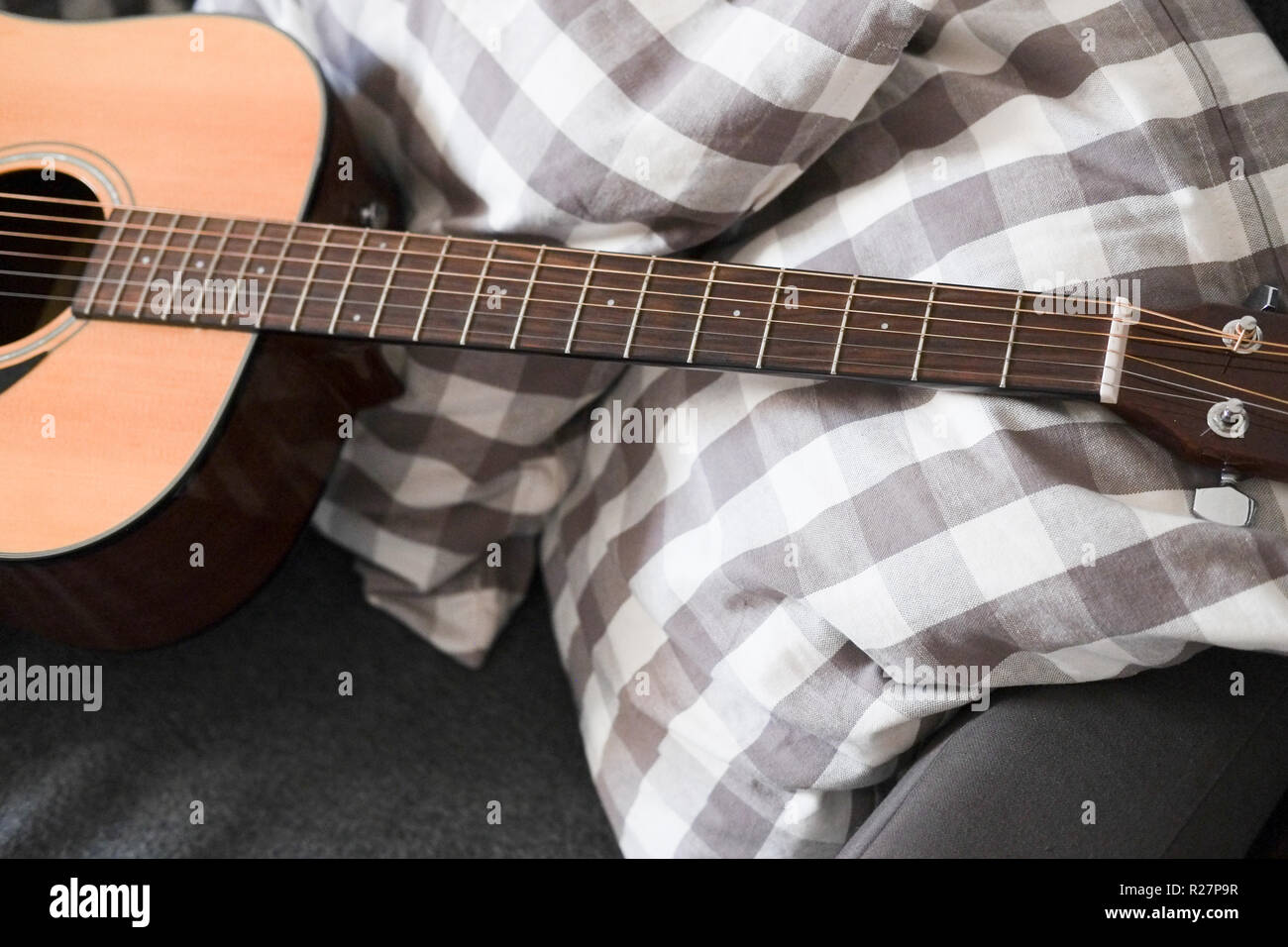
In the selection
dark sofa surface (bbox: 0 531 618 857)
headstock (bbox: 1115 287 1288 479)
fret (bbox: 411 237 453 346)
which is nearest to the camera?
headstock (bbox: 1115 287 1288 479)

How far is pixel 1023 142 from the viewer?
0.68 metres

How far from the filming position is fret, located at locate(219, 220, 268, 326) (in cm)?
71

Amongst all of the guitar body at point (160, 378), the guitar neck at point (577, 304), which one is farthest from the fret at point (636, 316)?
the guitar body at point (160, 378)

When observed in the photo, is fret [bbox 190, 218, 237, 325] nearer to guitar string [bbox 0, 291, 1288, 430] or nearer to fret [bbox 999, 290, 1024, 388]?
guitar string [bbox 0, 291, 1288, 430]

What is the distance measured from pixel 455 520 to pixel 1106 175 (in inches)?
22.8

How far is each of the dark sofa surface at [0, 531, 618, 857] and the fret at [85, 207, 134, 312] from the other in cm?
31

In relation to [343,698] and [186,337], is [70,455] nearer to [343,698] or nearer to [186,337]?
[186,337]

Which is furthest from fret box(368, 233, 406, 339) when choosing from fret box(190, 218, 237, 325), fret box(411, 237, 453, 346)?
fret box(190, 218, 237, 325)

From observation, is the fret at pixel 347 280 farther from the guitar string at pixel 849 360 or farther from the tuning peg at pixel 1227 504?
the tuning peg at pixel 1227 504

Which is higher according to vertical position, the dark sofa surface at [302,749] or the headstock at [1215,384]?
the headstock at [1215,384]

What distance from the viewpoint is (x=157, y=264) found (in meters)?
0.73

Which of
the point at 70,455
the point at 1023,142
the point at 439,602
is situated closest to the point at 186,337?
the point at 70,455

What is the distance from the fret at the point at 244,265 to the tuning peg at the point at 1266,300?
0.67 metres

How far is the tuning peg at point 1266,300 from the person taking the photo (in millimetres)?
619
